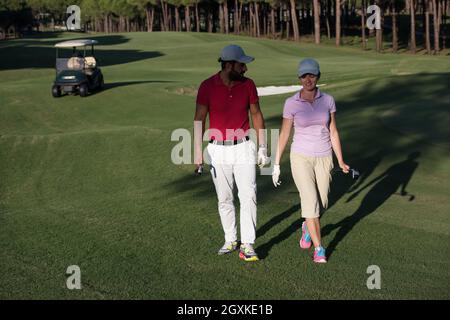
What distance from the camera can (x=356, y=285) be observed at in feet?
22.1

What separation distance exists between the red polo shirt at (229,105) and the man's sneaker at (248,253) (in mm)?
1196

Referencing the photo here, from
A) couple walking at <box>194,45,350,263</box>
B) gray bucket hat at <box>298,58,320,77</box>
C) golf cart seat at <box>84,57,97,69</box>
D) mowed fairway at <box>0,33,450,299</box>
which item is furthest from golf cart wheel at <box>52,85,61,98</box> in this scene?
gray bucket hat at <box>298,58,320,77</box>

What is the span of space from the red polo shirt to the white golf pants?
0.48ft

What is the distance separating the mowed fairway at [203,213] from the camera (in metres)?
6.93

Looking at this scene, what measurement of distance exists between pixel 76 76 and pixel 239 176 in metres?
20.1

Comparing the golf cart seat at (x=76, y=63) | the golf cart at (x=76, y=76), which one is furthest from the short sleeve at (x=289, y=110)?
the golf cart seat at (x=76, y=63)

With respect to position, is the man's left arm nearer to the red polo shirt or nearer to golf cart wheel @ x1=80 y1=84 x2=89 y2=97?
the red polo shirt

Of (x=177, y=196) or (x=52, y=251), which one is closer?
(x=52, y=251)

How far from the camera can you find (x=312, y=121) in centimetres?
762

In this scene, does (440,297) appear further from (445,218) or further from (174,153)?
(174,153)

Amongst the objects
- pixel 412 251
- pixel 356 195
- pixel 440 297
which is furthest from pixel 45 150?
pixel 440 297

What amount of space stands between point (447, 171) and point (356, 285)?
5.96 meters

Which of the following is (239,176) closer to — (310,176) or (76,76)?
(310,176)
